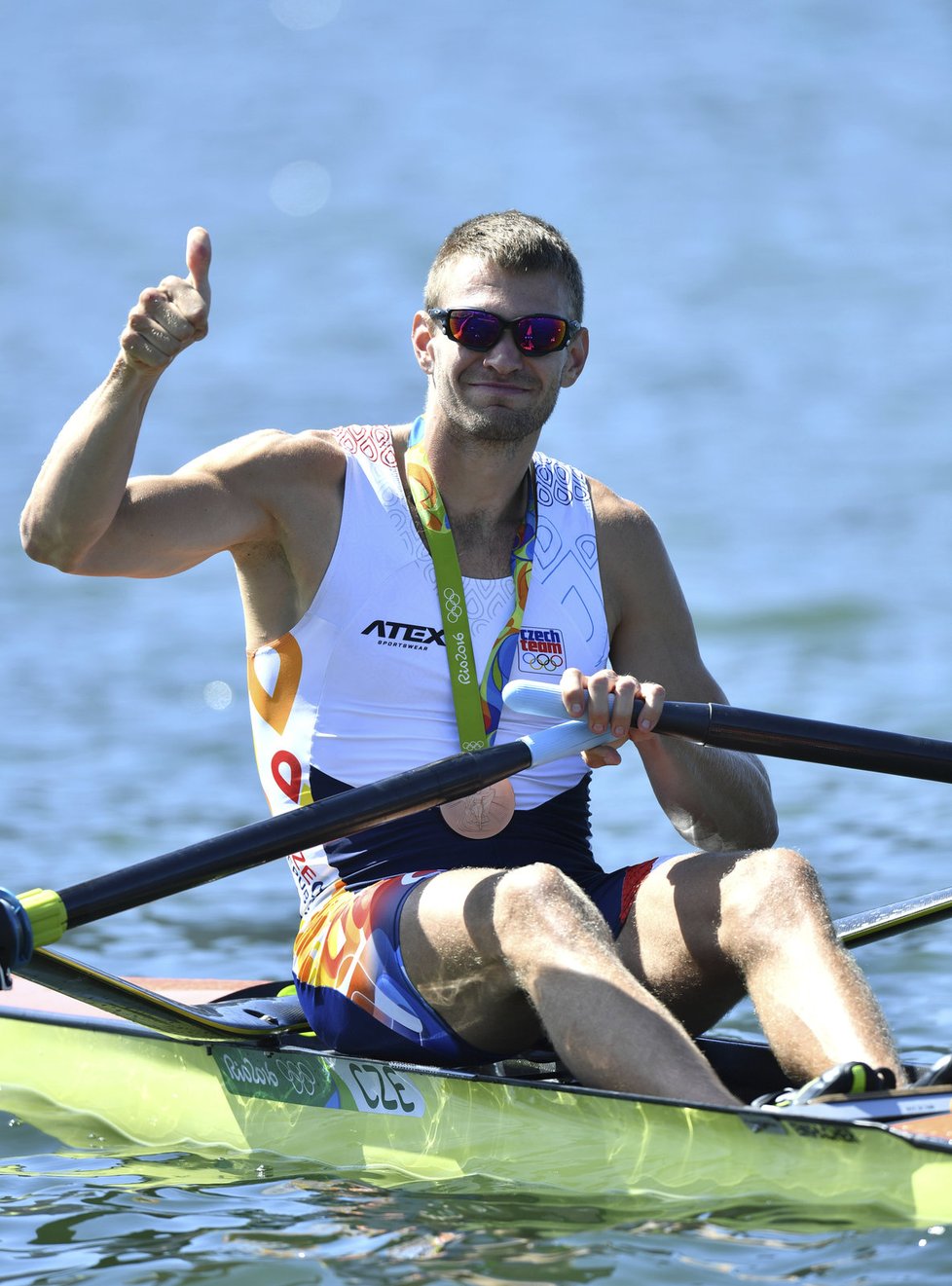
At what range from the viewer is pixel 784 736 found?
3803mm

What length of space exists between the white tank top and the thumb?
1.79 feet

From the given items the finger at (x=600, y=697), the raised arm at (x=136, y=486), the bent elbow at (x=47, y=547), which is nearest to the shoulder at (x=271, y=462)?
the raised arm at (x=136, y=486)

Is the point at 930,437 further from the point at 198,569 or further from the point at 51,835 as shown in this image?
the point at 51,835

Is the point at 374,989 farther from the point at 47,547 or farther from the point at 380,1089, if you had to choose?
the point at 47,547

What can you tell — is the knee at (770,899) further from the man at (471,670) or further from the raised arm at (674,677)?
the raised arm at (674,677)

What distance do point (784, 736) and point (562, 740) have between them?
18.4 inches

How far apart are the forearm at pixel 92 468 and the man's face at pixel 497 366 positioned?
70cm

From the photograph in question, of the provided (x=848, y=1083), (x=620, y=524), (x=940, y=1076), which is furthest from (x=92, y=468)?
(x=940, y=1076)

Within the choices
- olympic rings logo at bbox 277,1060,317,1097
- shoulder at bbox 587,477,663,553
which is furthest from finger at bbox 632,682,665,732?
olympic rings logo at bbox 277,1060,317,1097

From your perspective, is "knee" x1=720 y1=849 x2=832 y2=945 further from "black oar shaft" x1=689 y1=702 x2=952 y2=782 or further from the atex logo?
the atex logo

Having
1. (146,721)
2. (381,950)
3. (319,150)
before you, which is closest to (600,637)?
(381,950)

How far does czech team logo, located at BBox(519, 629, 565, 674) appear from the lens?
4031 millimetres

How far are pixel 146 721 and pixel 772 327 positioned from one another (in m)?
10.8

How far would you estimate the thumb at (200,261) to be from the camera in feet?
12.0
